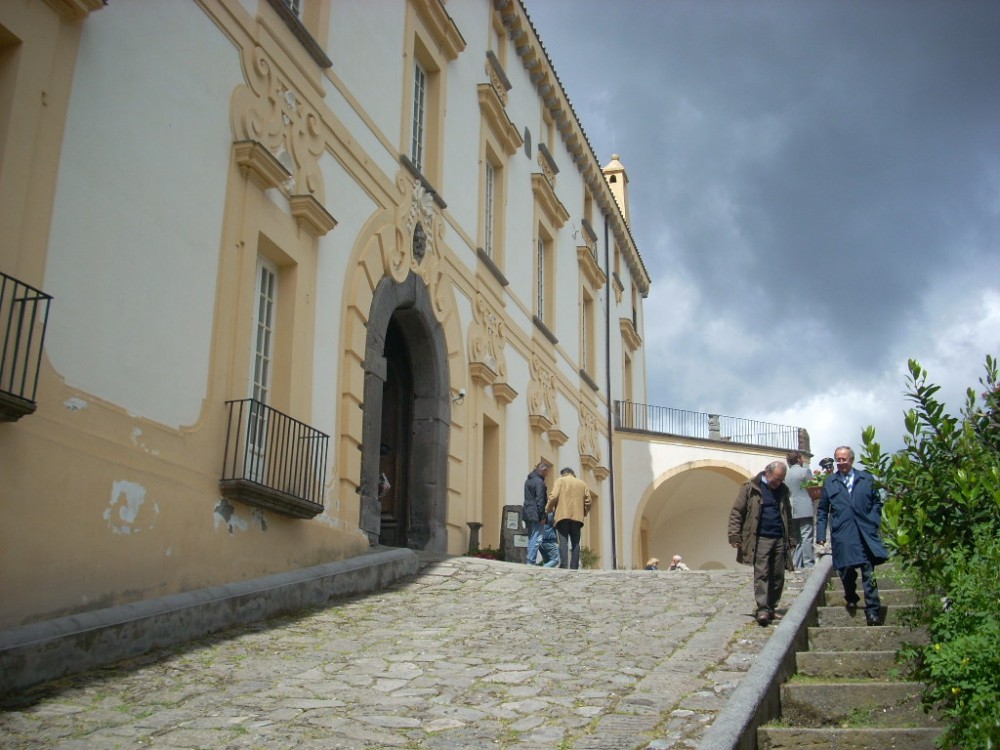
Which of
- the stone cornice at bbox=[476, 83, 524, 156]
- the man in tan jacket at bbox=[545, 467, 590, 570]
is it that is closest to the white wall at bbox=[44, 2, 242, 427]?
the man in tan jacket at bbox=[545, 467, 590, 570]

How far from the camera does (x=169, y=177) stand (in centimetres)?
1045

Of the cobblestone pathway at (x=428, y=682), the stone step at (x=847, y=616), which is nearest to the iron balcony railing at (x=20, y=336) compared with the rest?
the cobblestone pathway at (x=428, y=682)

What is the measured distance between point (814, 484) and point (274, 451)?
648cm

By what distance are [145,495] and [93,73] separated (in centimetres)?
342

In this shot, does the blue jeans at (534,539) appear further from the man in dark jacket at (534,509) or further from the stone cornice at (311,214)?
the stone cornice at (311,214)

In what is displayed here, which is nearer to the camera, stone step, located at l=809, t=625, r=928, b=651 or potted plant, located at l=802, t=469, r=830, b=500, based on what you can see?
stone step, located at l=809, t=625, r=928, b=651

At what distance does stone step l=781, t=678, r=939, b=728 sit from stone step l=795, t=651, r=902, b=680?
0.62 metres

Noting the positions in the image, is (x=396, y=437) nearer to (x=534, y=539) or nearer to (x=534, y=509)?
(x=534, y=509)

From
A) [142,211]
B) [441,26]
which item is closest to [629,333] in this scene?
[441,26]

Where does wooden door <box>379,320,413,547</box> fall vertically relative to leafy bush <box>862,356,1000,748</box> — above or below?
above

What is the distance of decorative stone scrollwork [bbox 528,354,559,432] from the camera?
70.5ft

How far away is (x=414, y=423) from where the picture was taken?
16688 millimetres

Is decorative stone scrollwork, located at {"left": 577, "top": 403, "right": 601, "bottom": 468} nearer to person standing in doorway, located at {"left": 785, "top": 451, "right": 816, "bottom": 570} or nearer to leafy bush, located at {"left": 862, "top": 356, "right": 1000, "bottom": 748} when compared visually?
person standing in doorway, located at {"left": 785, "top": 451, "right": 816, "bottom": 570}

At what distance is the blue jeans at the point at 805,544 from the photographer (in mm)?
15023
